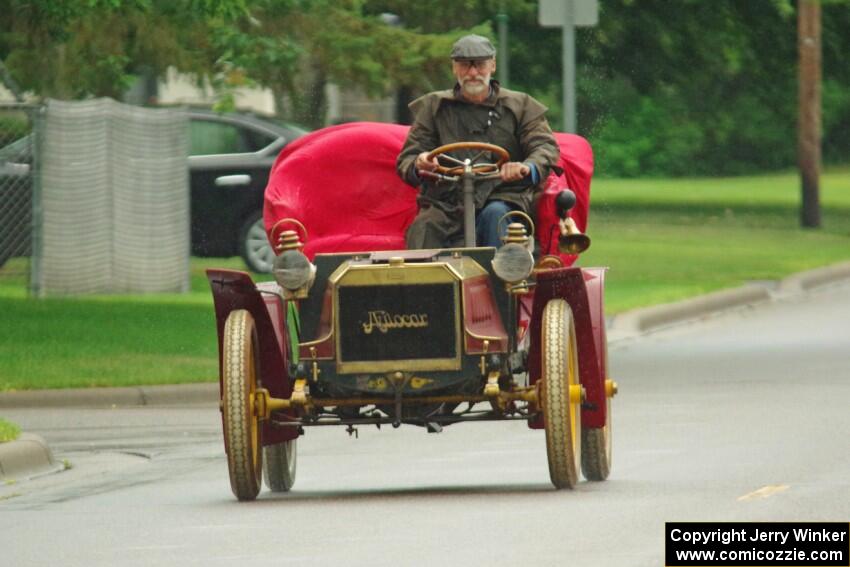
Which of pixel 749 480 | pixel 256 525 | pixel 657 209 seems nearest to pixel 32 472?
pixel 256 525

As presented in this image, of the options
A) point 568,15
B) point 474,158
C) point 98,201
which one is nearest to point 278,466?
point 474,158

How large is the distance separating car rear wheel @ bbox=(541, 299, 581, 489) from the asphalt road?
0.14 metres

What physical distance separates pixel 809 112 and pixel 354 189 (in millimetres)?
25486

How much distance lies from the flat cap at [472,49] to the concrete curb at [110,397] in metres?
5.09

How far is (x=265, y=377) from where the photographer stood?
433 inches

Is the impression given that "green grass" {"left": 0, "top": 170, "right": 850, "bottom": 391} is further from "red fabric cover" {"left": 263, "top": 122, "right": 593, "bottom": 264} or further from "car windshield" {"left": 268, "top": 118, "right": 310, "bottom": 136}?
"red fabric cover" {"left": 263, "top": 122, "right": 593, "bottom": 264}

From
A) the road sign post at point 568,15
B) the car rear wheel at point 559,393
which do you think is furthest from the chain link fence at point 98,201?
the car rear wheel at point 559,393

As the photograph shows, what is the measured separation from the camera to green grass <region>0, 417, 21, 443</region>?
1273 cm

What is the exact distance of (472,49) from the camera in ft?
37.7

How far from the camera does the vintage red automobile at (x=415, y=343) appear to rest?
10.7 meters

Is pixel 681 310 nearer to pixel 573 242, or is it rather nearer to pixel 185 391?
pixel 185 391

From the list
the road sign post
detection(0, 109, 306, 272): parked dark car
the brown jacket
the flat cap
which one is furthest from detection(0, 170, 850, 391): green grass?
the flat cap

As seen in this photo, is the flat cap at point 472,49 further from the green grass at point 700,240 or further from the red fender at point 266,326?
the green grass at point 700,240

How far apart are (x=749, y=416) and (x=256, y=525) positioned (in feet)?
16.9
